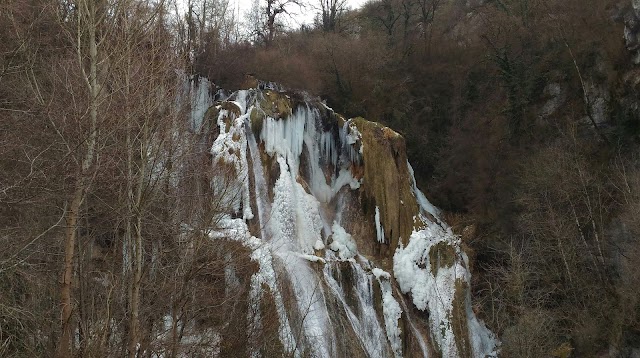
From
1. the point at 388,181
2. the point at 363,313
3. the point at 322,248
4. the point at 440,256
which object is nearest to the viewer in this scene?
the point at 363,313

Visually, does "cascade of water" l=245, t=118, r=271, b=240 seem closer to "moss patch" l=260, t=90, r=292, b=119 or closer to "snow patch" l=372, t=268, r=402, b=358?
"moss patch" l=260, t=90, r=292, b=119

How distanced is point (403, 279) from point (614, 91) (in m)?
8.63

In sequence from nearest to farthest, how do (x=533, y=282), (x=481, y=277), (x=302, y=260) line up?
(x=302, y=260) < (x=533, y=282) < (x=481, y=277)

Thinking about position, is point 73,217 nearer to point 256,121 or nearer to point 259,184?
point 259,184

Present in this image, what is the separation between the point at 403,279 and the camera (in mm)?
12414

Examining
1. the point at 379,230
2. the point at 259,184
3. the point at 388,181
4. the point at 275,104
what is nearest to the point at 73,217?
the point at 259,184

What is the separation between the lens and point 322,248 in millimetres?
12344

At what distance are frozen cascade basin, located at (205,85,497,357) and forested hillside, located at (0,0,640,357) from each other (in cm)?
52

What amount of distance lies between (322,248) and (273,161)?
286 centimetres

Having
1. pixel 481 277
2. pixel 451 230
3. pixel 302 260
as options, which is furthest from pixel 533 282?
pixel 302 260

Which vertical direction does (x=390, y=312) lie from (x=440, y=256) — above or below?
below

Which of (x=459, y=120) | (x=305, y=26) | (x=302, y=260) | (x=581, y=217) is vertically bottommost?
(x=302, y=260)

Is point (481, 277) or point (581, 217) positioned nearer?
point (581, 217)

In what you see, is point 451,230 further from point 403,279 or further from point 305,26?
point 305,26
